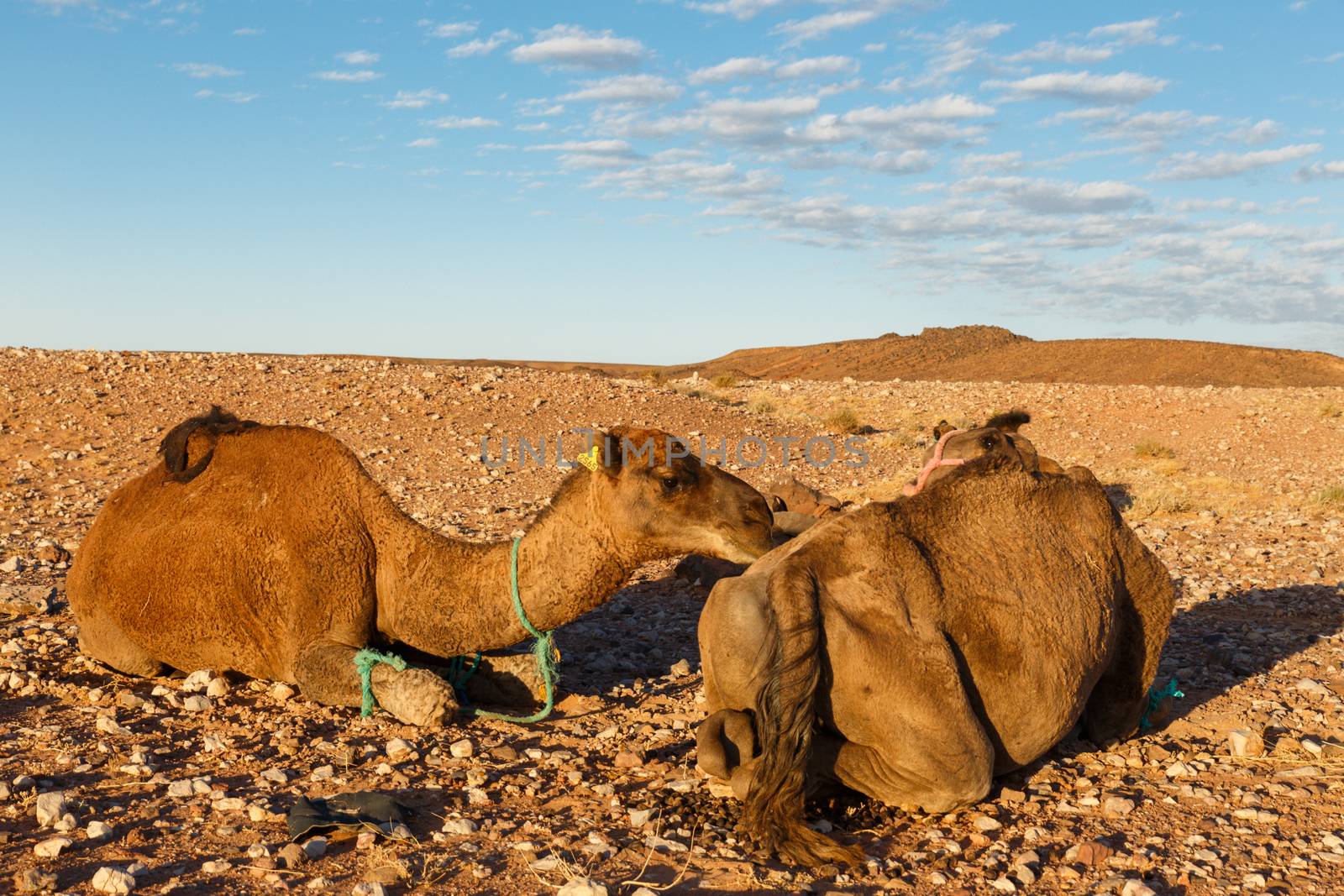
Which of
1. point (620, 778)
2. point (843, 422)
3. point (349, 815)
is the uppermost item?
point (843, 422)

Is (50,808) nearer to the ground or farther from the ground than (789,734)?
nearer to the ground

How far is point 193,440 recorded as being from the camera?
673cm

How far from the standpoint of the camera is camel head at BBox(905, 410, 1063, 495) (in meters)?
5.54

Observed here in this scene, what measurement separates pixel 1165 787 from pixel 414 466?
36.4ft

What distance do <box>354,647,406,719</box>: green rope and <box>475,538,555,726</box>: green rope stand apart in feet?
1.57

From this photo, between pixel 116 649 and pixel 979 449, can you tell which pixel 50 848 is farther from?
pixel 979 449

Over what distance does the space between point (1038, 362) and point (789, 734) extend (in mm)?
54295

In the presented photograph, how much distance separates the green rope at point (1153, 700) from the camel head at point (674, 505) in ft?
6.64

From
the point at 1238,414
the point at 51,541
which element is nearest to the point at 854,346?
the point at 1238,414

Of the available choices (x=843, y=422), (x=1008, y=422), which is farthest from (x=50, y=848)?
(x=843, y=422)

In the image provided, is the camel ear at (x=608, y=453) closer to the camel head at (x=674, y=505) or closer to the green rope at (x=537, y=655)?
the camel head at (x=674, y=505)

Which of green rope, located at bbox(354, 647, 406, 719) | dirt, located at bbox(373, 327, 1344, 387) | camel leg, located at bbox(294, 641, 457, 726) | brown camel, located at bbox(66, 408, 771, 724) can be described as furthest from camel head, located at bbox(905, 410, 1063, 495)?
dirt, located at bbox(373, 327, 1344, 387)

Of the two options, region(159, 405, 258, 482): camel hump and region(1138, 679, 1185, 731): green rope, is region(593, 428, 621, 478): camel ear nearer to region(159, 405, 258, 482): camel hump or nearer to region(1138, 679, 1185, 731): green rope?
region(159, 405, 258, 482): camel hump

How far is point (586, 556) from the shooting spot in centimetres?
559
